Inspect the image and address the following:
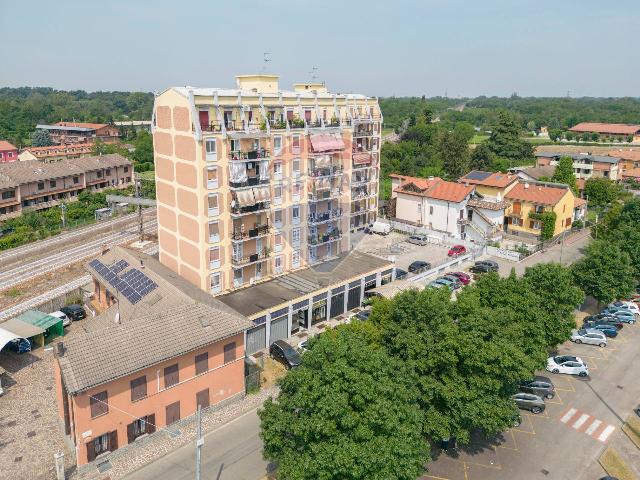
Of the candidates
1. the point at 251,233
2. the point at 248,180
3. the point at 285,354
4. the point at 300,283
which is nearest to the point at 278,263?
the point at 300,283

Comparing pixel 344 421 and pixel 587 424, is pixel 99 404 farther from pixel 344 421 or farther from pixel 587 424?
pixel 587 424

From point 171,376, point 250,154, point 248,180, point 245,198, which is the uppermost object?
point 250,154

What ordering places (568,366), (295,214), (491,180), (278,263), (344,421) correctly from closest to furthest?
1. (344,421)
2. (568,366)
3. (278,263)
4. (295,214)
5. (491,180)

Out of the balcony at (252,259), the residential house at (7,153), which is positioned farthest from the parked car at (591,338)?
the residential house at (7,153)

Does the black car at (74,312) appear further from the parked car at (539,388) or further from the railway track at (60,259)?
the parked car at (539,388)

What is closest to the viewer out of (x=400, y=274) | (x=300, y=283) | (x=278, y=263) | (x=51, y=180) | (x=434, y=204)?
(x=300, y=283)

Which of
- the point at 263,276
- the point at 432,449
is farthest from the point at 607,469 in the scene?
the point at 263,276

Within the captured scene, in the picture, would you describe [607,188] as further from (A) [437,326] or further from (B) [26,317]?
(B) [26,317]
